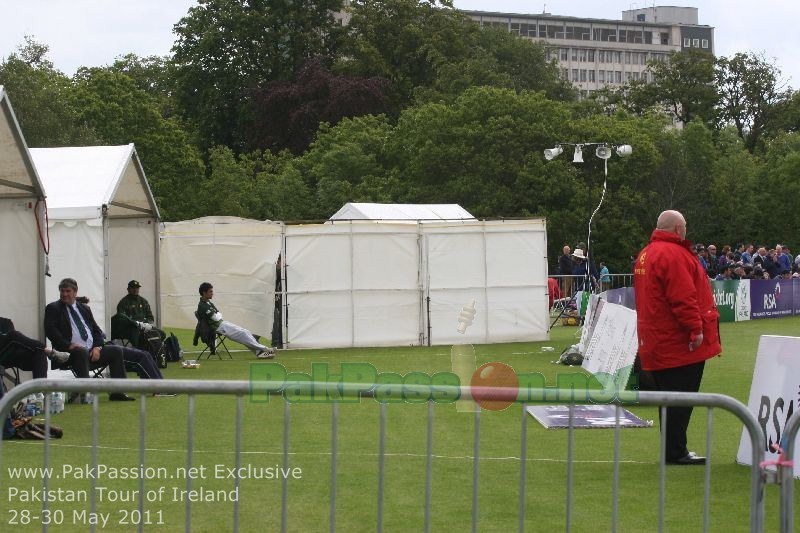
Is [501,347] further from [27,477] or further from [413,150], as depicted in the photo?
[413,150]

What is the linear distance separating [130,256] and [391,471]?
12988 mm

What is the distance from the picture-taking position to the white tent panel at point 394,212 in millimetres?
27797

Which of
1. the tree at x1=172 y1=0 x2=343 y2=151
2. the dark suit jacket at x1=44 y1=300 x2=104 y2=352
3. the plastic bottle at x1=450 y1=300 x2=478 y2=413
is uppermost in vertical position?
the tree at x1=172 y1=0 x2=343 y2=151

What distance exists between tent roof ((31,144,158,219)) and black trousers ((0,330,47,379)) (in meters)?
4.58

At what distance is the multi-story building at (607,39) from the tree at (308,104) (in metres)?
81.3

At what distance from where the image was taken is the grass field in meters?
7.76

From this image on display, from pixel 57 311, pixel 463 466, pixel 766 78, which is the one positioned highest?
pixel 766 78

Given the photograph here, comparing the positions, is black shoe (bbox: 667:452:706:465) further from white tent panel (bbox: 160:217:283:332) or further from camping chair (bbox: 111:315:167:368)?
white tent panel (bbox: 160:217:283:332)

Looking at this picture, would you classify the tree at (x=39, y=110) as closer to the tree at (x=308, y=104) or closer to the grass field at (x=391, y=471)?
the tree at (x=308, y=104)

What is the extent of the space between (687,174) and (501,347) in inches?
1423

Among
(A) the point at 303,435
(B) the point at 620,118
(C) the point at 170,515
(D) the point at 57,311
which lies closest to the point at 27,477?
(C) the point at 170,515

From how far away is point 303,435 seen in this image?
37.8 ft

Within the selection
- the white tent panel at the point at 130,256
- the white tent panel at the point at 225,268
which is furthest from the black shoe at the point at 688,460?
the white tent panel at the point at 225,268

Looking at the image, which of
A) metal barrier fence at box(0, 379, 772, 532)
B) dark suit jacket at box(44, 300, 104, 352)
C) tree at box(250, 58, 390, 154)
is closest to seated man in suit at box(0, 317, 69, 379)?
dark suit jacket at box(44, 300, 104, 352)
